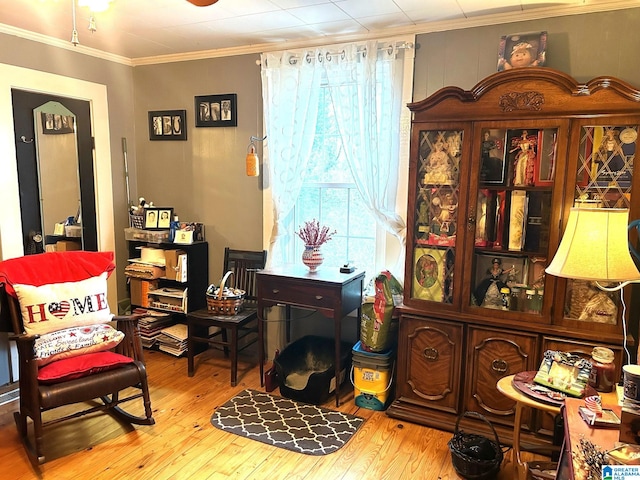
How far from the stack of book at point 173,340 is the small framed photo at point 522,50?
2.96 meters

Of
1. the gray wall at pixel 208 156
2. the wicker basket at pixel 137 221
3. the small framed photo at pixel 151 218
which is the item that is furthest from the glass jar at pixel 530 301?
the wicker basket at pixel 137 221

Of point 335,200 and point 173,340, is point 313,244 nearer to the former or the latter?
point 335,200

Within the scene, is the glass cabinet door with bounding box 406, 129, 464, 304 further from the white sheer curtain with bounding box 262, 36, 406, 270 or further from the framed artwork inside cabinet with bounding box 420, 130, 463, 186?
the white sheer curtain with bounding box 262, 36, 406, 270

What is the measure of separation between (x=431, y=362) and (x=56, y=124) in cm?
309

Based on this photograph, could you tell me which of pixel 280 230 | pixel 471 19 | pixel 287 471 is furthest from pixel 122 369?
pixel 471 19

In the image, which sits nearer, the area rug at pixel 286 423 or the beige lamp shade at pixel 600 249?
the beige lamp shade at pixel 600 249

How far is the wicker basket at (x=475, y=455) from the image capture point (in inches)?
86.0

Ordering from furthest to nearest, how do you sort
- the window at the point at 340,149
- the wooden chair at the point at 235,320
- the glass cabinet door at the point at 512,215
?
the wooden chair at the point at 235,320, the window at the point at 340,149, the glass cabinet door at the point at 512,215

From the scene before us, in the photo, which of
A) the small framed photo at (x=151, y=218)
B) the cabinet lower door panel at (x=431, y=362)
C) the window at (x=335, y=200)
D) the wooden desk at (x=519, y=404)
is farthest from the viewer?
the small framed photo at (x=151, y=218)

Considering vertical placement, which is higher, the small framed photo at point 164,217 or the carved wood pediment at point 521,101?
the carved wood pediment at point 521,101

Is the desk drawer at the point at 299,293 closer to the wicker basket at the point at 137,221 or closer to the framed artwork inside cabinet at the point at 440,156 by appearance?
the framed artwork inside cabinet at the point at 440,156

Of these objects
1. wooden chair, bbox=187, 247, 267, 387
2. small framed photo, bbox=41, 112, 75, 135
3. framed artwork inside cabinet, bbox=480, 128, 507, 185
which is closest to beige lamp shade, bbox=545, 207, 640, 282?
framed artwork inside cabinet, bbox=480, 128, 507, 185

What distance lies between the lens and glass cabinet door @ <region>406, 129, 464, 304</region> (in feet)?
8.64

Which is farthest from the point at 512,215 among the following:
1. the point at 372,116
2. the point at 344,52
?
the point at 344,52
